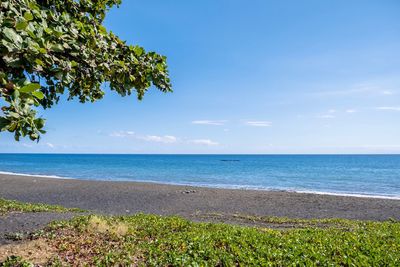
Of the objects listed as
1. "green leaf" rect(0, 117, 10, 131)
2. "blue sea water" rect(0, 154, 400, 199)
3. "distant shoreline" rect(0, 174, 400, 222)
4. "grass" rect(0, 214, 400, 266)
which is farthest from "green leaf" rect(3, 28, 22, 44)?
"blue sea water" rect(0, 154, 400, 199)

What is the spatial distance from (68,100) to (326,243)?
7.26m

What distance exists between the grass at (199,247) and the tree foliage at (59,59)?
3.78m

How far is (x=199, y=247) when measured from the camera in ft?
24.5

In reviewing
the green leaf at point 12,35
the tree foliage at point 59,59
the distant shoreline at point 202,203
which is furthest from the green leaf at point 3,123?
the distant shoreline at point 202,203

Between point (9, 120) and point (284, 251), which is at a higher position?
point (9, 120)

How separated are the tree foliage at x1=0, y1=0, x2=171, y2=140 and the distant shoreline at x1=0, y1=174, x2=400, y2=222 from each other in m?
12.6

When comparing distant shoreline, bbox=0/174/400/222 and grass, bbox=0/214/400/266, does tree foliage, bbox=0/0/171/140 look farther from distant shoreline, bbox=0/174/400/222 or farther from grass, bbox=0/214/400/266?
distant shoreline, bbox=0/174/400/222

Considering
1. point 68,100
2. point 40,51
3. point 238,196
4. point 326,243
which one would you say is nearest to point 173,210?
point 238,196

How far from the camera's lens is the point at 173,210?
67.1 feet

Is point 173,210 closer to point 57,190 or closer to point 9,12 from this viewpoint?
point 57,190

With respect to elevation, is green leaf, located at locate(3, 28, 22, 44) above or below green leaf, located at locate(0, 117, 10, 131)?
above

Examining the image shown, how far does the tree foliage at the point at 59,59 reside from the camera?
2508 mm

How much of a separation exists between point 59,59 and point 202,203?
20.8 metres

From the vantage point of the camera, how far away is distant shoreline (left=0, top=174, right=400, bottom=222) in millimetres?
19906
